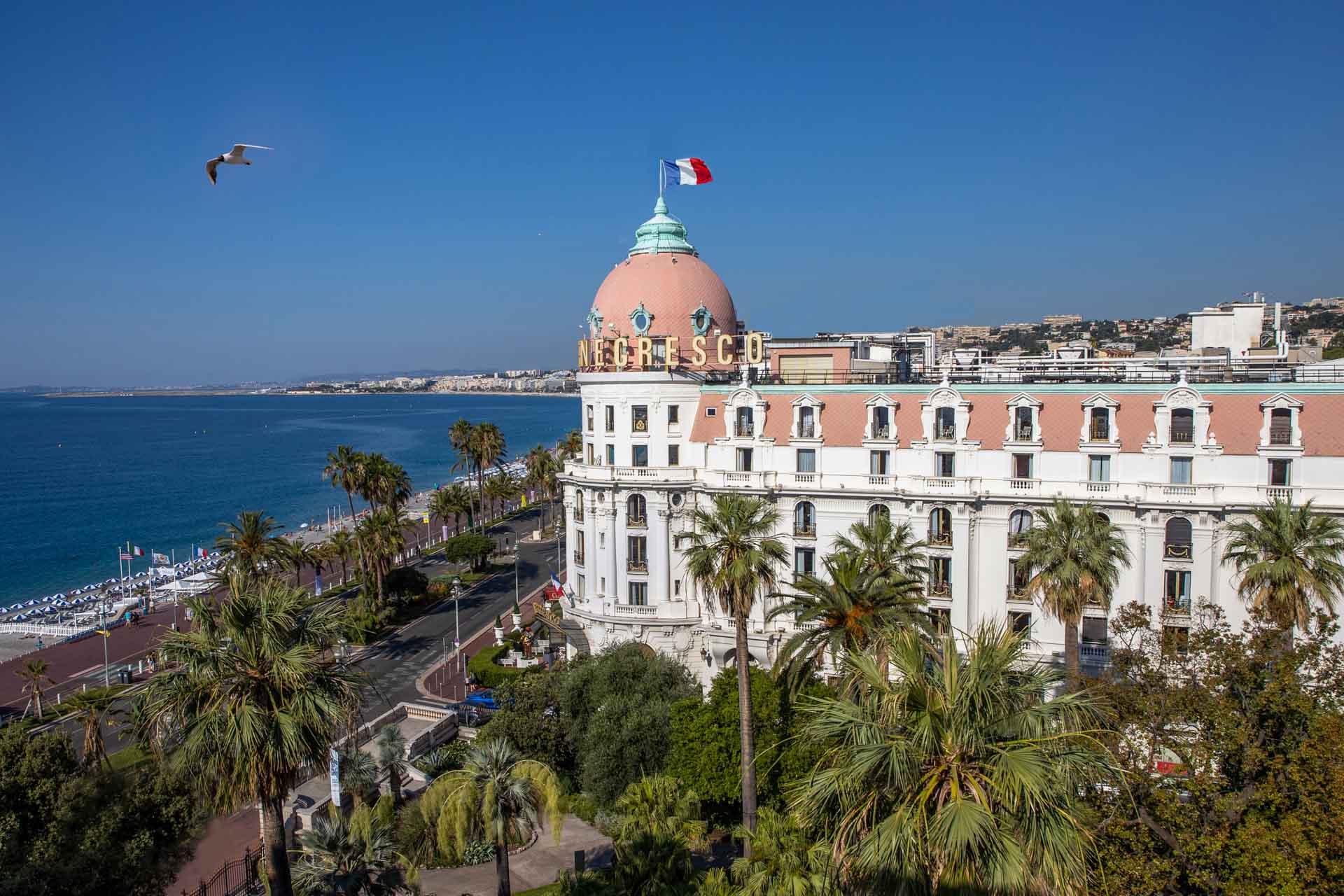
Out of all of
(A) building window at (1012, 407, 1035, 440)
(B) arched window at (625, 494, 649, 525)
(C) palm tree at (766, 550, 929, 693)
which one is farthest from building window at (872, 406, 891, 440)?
(C) palm tree at (766, 550, 929, 693)

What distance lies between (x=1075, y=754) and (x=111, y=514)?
651ft

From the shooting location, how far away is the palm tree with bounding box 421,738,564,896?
101 ft

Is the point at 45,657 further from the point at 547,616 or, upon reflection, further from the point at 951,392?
the point at 951,392

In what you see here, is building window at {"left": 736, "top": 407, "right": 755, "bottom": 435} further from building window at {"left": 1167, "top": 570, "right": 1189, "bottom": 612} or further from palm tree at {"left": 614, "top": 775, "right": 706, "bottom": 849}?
palm tree at {"left": 614, "top": 775, "right": 706, "bottom": 849}

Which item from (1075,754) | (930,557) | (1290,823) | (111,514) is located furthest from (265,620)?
(111,514)

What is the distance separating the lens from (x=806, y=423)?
5347cm

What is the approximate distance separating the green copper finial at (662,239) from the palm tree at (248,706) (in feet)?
141

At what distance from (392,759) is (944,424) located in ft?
114

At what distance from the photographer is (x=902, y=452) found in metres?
50.6

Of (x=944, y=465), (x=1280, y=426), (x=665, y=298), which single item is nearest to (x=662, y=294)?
(x=665, y=298)

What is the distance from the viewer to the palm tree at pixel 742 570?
35.8 meters

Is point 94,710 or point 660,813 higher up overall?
point 660,813

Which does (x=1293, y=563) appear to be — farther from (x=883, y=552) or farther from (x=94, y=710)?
(x=94, y=710)

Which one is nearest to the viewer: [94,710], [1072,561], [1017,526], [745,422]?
[1072,561]
